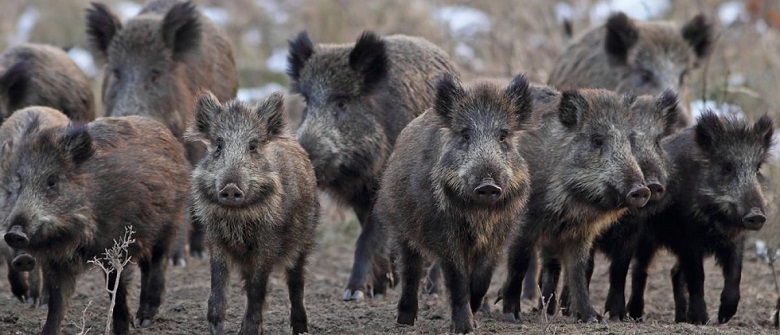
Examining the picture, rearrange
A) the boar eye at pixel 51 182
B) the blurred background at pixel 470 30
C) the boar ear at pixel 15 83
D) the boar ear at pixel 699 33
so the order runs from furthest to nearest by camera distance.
→ 1. the blurred background at pixel 470 30
2. the boar ear at pixel 699 33
3. the boar ear at pixel 15 83
4. the boar eye at pixel 51 182

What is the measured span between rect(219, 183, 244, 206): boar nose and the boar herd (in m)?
0.01

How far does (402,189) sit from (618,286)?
1638 mm

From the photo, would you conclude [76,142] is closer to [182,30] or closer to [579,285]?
[579,285]

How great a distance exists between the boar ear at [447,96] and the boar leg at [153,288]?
210cm

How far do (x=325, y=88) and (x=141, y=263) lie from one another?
7.10ft

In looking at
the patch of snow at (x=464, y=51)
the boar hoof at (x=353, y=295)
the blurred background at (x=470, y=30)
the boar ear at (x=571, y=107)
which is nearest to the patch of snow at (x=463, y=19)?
the blurred background at (x=470, y=30)

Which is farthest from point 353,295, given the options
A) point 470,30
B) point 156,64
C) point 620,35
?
point 470,30

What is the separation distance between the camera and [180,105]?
11344mm

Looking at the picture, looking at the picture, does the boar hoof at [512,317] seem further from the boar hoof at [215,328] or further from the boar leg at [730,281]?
the boar hoof at [215,328]

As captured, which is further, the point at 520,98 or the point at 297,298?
the point at 297,298

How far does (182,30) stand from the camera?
453 inches

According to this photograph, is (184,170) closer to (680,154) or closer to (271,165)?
(271,165)

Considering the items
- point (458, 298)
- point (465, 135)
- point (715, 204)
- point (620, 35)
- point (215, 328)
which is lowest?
point (215, 328)

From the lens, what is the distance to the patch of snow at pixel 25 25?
1909 cm
